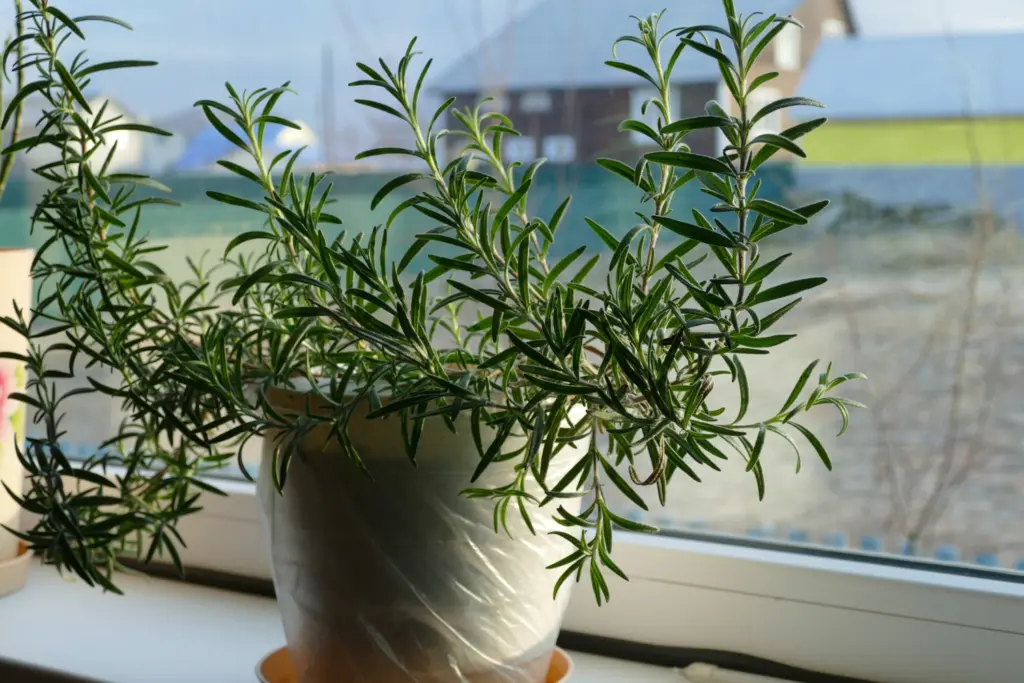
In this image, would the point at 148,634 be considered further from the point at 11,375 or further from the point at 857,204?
the point at 857,204

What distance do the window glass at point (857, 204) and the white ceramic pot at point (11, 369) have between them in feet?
1.00

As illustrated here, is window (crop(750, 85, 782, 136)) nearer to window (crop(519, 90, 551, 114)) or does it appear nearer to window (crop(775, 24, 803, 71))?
window (crop(775, 24, 803, 71))

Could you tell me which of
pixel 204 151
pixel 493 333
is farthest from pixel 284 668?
pixel 204 151

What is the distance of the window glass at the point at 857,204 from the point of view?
0.80m

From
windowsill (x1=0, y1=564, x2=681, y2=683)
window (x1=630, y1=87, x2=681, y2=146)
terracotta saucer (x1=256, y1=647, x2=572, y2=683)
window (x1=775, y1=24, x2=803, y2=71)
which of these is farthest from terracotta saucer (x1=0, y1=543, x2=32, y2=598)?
window (x1=775, y1=24, x2=803, y2=71)

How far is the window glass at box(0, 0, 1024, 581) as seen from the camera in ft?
2.63

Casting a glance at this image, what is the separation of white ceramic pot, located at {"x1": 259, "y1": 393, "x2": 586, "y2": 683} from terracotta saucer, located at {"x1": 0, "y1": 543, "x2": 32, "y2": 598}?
1.55ft

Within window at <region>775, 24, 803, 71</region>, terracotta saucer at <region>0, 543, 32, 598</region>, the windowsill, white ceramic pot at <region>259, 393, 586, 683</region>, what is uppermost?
window at <region>775, 24, 803, 71</region>

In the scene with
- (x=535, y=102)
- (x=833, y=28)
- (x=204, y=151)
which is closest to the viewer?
(x=833, y=28)

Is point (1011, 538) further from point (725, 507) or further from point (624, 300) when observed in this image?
point (624, 300)

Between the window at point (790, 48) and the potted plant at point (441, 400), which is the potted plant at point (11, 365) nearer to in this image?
the potted plant at point (441, 400)

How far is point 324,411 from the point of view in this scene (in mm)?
614

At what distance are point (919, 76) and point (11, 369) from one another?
2.60ft

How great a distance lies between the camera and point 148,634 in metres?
0.92
